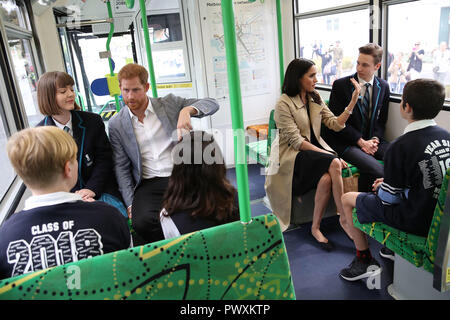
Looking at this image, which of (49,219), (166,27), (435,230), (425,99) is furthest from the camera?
(166,27)

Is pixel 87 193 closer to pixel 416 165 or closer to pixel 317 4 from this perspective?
pixel 416 165

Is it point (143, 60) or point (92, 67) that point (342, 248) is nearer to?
point (143, 60)

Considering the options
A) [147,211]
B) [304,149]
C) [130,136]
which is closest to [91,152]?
[130,136]

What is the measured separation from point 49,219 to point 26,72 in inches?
106

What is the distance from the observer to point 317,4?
4496 millimetres

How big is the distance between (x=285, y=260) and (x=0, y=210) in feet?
6.02

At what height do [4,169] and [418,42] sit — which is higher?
[418,42]

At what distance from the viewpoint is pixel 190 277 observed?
1.02 meters

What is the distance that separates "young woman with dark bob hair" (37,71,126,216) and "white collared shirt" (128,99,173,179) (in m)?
0.22

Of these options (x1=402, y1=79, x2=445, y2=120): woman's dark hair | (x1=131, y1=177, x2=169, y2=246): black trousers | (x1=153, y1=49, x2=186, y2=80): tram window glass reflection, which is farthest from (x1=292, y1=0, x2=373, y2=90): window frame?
(x1=131, y1=177, x2=169, y2=246): black trousers

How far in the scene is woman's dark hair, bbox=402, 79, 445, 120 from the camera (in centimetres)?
196

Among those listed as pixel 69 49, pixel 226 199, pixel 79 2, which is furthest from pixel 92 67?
pixel 226 199

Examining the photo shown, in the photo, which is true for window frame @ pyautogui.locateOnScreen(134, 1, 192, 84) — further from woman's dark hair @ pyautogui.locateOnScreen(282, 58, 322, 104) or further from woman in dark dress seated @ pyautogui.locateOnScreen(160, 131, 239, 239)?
woman in dark dress seated @ pyautogui.locateOnScreen(160, 131, 239, 239)

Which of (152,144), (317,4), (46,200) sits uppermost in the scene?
(317,4)
